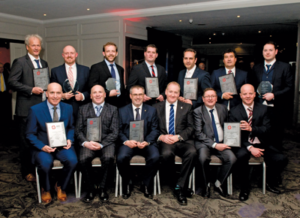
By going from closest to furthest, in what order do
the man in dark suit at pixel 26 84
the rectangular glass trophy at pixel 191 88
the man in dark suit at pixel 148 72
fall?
the man in dark suit at pixel 26 84, the rectangular glass trophy at pixel 191 88, the man in dark suit at pixel 148 72

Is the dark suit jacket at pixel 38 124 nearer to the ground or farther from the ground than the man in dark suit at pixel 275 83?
nearer to the ground

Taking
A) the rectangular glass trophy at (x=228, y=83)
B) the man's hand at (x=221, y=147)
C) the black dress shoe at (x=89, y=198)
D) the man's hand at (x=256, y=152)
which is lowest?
the black dress shoe at (x=89, y=198)

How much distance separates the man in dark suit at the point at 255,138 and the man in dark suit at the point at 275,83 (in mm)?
266

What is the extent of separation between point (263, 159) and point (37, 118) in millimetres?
2714

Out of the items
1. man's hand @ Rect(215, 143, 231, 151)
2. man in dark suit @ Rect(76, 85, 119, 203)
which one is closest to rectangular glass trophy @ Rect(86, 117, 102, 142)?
man in dark suit @ Rect(76, 85, 119, 203)

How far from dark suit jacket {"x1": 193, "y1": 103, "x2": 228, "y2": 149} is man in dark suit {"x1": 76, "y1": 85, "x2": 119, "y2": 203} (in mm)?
1030

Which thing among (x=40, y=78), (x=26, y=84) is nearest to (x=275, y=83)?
(x=40, y=78)

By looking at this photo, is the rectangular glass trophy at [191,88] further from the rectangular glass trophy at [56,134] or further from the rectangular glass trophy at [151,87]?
the rectangular glass trophy at [56,134]

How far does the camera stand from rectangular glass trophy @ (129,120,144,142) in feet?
10.3

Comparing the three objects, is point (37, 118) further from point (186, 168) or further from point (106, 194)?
point (186, 168)

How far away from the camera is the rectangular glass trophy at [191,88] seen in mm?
3648

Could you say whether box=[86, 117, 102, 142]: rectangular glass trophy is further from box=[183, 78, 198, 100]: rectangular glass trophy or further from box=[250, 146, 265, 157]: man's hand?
box=[250, 146, 265, 157]: man's hand

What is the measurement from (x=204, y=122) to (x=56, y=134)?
1803 millimetres

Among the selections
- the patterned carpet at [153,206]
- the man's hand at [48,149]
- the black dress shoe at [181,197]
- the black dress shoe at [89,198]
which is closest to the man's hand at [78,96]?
the man's hand at [48,149]
